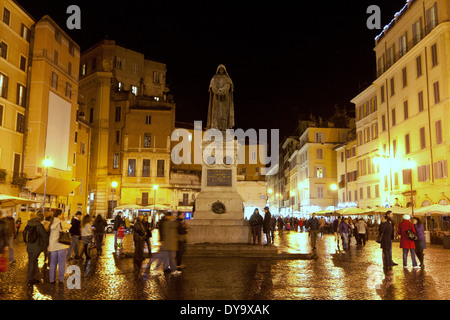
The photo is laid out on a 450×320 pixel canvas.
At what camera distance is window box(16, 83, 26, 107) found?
113 feet

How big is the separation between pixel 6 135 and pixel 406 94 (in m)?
31.5

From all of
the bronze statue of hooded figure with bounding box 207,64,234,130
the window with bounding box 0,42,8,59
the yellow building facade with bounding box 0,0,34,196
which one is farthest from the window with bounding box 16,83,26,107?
the bronze statue of hooded figure with bounding box 207,64,234,130

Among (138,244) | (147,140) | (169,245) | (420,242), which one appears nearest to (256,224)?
(138,244)

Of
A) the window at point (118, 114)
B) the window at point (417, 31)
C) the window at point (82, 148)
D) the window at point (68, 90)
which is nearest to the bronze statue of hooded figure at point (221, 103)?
the window at point (417, 31)

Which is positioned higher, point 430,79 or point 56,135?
point 430,79

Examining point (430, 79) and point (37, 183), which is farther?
point (37, 183)

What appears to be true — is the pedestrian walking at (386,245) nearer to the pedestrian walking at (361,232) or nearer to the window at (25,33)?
the pedestrian walking at (361,232)

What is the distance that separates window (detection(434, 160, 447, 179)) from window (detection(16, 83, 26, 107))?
103ft

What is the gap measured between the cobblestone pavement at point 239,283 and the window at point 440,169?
1889 centimetres

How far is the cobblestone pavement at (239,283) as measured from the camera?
25.8 feet
